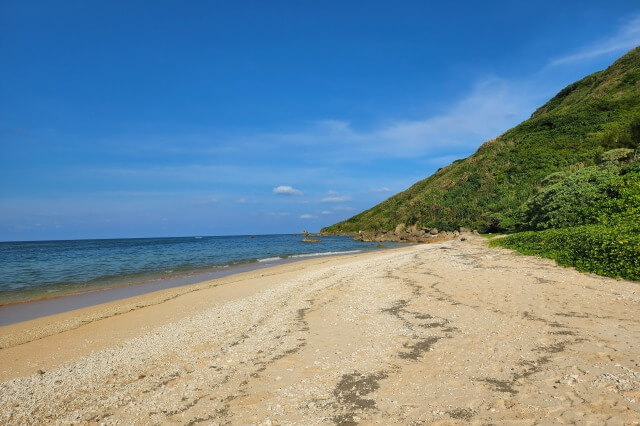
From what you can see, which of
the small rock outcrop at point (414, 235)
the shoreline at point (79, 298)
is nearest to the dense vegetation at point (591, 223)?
the shoreline at point (79, 298)

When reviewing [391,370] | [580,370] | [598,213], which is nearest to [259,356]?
[391,370]

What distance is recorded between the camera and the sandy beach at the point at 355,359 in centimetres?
527

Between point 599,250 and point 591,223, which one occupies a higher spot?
point 591,223

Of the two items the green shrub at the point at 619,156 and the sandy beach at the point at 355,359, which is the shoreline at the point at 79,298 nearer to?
the sandy beach at the point at 355,359

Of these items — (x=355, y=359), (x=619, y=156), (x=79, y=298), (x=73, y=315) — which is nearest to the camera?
(x=355, y=359)

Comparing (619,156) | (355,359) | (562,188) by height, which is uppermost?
(619,156)

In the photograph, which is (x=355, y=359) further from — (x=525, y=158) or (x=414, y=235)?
(x=525, y=158)

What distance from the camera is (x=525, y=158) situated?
53.7m

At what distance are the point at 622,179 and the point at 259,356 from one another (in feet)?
67.9

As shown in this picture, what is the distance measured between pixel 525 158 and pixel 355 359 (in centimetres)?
5690

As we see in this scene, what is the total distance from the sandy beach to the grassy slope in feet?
85.6

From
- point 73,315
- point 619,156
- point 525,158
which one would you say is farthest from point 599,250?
point 525,158

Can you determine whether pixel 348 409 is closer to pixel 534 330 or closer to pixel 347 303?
pixel 534 330

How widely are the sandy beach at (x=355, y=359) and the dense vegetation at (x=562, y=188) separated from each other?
3.71m
